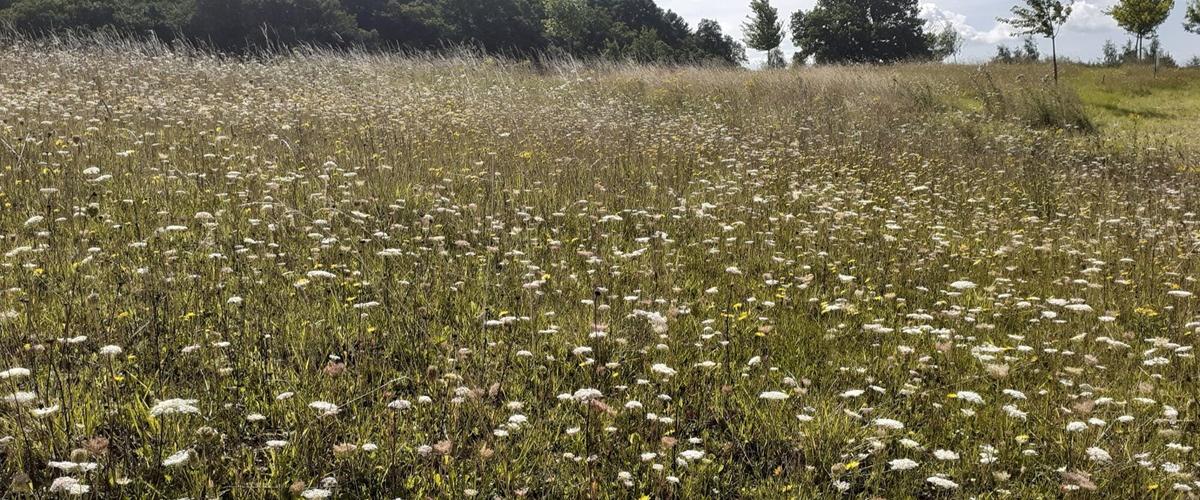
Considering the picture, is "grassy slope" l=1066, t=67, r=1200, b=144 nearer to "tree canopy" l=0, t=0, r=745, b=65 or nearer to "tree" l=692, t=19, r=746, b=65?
"tree canopy" l=0, t=0, r=745, b=65

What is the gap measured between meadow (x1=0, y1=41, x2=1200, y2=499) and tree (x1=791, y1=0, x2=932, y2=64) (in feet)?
166

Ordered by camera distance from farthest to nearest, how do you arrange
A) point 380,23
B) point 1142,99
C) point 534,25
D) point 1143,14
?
point 534,25
point 380,23
point 1143,14
point 1142,99

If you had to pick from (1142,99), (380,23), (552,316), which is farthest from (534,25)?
(552,316)

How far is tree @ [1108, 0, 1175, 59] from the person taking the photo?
2949 cm

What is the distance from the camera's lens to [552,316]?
3.64 metres

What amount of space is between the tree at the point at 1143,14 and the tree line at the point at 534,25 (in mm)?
41

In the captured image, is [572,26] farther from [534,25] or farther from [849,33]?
[849,33]

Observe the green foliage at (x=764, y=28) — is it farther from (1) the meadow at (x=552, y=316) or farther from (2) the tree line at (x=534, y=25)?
(1) the meadow at (x=552, y=316)

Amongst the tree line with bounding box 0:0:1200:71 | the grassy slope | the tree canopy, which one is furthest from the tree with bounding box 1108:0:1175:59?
the tree canopy

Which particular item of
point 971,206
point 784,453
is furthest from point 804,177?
point 784,453

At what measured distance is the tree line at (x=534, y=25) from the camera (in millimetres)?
23219

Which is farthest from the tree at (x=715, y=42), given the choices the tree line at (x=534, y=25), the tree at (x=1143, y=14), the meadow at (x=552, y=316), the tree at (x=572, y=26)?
the meadow at (x=552, y=316)

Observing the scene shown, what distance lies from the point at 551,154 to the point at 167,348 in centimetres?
504

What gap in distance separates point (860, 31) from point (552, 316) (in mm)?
57691
